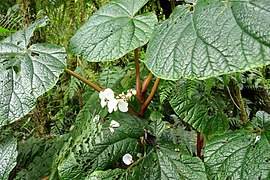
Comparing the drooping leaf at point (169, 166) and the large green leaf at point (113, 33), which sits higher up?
the large green leaf at point (113, 33)

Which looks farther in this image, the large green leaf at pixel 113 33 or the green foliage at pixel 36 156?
the green foliage at pixel 36 156

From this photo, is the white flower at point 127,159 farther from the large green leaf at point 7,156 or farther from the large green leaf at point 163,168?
the large green leaf at point 7,156

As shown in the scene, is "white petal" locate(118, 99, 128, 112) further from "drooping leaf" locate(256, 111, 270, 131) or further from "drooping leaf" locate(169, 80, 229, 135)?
"drooping leaf" locate(256, 111, 270, 131)

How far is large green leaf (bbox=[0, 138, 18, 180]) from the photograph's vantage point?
3.06 ft

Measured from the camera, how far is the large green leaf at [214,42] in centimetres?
62

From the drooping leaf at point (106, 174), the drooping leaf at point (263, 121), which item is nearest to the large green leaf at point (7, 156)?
the drooping leaf at point (106, 174)

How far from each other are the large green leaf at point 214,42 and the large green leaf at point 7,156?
18.7 inches

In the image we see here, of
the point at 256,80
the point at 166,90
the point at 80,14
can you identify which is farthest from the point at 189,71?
the point at 80,14

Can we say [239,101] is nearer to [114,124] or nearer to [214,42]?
[114,124]

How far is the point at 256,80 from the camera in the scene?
4.56ft

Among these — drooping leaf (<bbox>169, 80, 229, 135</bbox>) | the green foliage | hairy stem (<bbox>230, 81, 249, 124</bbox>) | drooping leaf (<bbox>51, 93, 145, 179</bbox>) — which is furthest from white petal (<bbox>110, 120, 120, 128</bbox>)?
hairy stem (<bbox>230, 81, 249, 124</bbox>)

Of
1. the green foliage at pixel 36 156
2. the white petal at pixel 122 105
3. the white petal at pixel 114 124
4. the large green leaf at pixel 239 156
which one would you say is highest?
the white petal at pixel 122 105

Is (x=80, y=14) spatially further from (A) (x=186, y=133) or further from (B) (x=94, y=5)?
(A) (x=186, y=133)

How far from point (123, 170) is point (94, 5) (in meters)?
0.97
